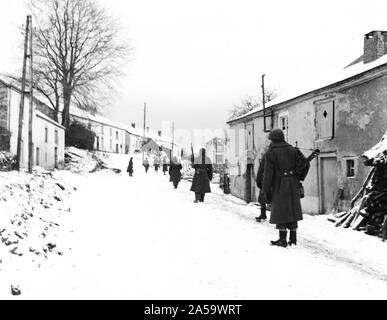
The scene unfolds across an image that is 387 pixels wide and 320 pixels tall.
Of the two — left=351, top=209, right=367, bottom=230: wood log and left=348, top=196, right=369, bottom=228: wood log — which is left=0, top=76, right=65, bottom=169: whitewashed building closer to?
left=348, top=196, right=369, bottom=228: wood log

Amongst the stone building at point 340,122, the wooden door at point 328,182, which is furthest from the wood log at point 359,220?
the wooden door at point 328,182

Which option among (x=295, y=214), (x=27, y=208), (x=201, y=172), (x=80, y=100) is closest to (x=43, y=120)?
(x=80, y=100)

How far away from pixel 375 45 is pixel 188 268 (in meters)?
15.4

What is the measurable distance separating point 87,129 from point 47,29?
12.0 meters

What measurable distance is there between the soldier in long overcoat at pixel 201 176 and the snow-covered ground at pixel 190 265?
441cm

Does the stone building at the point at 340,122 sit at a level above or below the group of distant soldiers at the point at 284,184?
above

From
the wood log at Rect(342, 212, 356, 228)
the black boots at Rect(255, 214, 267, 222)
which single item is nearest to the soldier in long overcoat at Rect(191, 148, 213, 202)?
the black boots at Rect(255, 214, 267, 222)

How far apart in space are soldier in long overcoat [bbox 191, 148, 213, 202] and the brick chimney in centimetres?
912

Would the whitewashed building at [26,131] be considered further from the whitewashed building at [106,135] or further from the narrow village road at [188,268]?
the narrow village road at [188,268]

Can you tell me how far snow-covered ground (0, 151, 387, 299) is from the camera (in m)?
4.25

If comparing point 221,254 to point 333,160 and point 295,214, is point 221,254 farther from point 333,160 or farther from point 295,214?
point 333,160

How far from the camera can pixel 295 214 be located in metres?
6.42

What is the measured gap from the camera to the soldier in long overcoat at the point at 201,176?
42.9 ft
